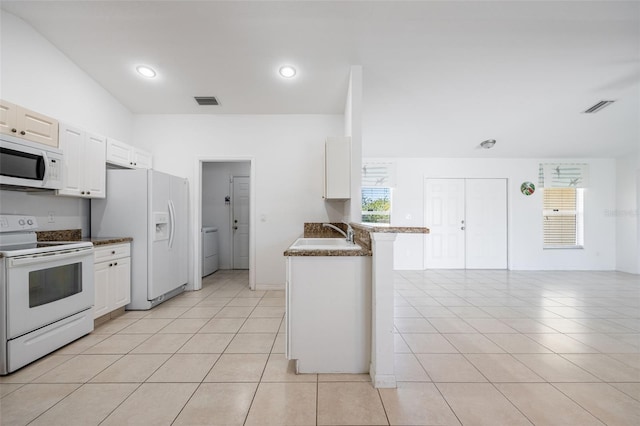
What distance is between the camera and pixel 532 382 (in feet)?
6.01

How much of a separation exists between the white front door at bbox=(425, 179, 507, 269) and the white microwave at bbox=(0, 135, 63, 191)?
5.72m

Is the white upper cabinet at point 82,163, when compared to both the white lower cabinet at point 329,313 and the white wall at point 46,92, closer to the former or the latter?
the white wall at point 46,92

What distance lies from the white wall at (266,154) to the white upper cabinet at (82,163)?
1.03m

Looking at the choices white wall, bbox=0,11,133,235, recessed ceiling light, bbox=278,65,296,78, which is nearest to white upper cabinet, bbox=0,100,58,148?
white wall, bbox=0,11,133,235

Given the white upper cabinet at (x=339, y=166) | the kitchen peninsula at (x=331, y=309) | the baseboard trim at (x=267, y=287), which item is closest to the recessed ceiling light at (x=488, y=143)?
the white upper cabinet at (x=339, y=166)

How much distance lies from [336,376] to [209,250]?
160 inches

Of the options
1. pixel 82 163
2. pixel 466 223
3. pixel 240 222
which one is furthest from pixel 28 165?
pixel 466 223

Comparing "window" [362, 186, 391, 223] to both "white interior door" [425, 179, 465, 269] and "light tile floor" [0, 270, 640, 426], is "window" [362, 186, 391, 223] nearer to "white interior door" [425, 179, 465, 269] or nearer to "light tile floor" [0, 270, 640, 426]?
"white interior door" [425, 179, 465, 269]

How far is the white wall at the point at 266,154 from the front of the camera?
4.05 meters

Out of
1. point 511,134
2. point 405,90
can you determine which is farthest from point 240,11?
point 511,134

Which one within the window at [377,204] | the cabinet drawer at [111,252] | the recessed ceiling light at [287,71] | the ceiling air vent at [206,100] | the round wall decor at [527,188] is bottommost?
the cabinet drawer at [111,252]

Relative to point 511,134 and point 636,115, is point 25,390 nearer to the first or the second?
point 511,134

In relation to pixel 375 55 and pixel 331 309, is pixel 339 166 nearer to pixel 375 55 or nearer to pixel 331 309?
pixel 375 55

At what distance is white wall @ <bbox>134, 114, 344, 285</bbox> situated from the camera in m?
4.05
